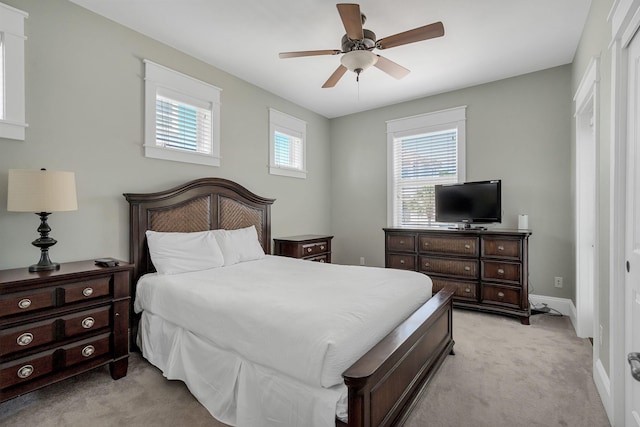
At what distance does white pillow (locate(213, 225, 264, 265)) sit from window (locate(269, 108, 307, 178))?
127cm

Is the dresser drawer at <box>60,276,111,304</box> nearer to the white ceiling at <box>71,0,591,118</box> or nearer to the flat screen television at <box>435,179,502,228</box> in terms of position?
the white ceiling at <box>71,0,591,118</box>

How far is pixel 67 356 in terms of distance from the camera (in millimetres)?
2051

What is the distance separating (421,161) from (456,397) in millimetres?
3431

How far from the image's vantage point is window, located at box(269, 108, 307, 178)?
4.47 m

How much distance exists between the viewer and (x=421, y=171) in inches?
187

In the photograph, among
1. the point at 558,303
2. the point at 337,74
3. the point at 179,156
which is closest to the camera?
the point at 337,74

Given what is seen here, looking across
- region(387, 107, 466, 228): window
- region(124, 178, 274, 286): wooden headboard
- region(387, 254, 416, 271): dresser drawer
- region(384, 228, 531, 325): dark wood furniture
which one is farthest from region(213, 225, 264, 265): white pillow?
region(387, 107, 466, 228): window

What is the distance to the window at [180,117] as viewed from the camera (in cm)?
307

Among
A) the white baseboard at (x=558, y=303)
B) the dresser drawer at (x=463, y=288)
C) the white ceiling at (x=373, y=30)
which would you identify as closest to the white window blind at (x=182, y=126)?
the white ceiling at (x=373, y=30)

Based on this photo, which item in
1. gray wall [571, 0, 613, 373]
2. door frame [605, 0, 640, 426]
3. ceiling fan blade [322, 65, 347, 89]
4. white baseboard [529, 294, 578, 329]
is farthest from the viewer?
white baseboard [529, 294, 578, 329]

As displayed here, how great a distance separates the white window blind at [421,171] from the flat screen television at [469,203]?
447 mm

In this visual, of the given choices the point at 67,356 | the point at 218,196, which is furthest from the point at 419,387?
the point at 218,196

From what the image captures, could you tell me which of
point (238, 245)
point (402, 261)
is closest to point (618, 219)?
point (402, 261)

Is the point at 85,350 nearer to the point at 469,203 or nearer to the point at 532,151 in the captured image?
the point at 469,203
